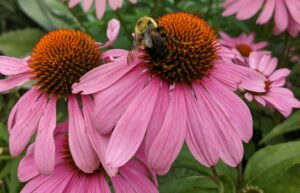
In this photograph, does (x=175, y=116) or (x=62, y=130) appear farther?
(x=62, y=130)

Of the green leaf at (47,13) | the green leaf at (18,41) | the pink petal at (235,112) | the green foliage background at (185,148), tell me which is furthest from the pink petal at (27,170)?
the green leaf at (47,13)

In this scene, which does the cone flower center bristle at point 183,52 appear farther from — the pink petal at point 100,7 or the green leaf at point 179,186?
the pink petal at point 100,7

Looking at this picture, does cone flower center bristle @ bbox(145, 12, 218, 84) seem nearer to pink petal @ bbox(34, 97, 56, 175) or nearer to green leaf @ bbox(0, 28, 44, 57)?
pink petal @ bbox(34, 97, 56, 175)

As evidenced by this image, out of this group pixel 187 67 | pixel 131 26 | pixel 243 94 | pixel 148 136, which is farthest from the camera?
pixel 131 26

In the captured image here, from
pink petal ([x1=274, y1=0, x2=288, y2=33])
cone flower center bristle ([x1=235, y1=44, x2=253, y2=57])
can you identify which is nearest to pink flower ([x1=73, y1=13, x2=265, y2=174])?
pink petal ([x1=274, y1=0, x2=288, y2=33])

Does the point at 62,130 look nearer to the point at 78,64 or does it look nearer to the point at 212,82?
the point at 78,64

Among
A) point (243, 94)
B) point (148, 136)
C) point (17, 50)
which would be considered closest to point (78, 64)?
point (148, 136)

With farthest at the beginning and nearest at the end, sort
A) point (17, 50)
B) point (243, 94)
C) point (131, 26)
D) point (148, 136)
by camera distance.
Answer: point (17, 50)
point (131, 26)
point (243, 94)
point (148, 136)
